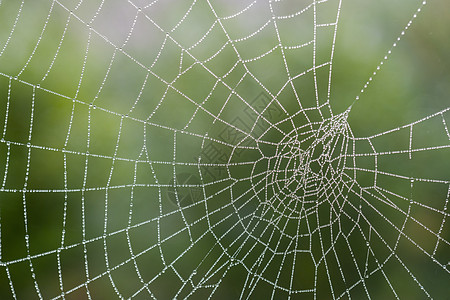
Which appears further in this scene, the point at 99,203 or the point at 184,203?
the point at 99,203

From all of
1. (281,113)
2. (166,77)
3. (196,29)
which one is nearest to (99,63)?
(166,77)

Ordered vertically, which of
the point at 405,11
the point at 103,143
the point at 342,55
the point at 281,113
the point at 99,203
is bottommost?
the point at 99,203

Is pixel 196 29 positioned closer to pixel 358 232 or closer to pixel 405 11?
pixel 405 11

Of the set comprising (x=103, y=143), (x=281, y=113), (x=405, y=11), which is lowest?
(x=103, y=143)

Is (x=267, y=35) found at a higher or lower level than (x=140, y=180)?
Result: higher

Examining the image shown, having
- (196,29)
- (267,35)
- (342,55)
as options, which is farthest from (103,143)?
(342,55)

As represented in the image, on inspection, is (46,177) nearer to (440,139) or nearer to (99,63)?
(99,63)
